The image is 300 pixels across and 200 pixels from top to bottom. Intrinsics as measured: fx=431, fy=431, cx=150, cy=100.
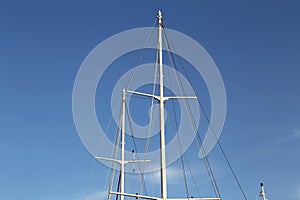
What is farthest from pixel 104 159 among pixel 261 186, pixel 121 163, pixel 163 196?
pixel 163 196

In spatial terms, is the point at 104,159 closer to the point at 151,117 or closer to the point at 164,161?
the point at 151,117

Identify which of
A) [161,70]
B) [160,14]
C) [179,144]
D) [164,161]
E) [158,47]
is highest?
[160,14]

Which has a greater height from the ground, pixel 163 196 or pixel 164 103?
pixel 164 103

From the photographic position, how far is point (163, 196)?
98.4 feet

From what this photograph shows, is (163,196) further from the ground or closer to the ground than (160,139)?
closer to the ground

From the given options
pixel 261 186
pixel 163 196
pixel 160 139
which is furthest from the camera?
pixel 261 186

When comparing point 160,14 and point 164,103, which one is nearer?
point 164,103

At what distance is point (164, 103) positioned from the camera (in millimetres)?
35188

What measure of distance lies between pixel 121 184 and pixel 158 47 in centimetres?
2337

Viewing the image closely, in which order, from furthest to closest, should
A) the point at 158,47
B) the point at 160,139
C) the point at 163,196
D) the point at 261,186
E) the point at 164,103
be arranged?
the point at 261,186 < the point at 158,47 < the point at 164,103 < the point at 160,139 < the point at 163,196

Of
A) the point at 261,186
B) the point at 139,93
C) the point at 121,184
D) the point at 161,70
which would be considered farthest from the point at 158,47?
the point at 121,184

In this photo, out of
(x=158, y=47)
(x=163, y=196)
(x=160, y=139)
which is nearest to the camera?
(x=163, y=196)

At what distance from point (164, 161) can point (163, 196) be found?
2.80 meters

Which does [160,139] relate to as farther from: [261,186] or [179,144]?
[261,186]
